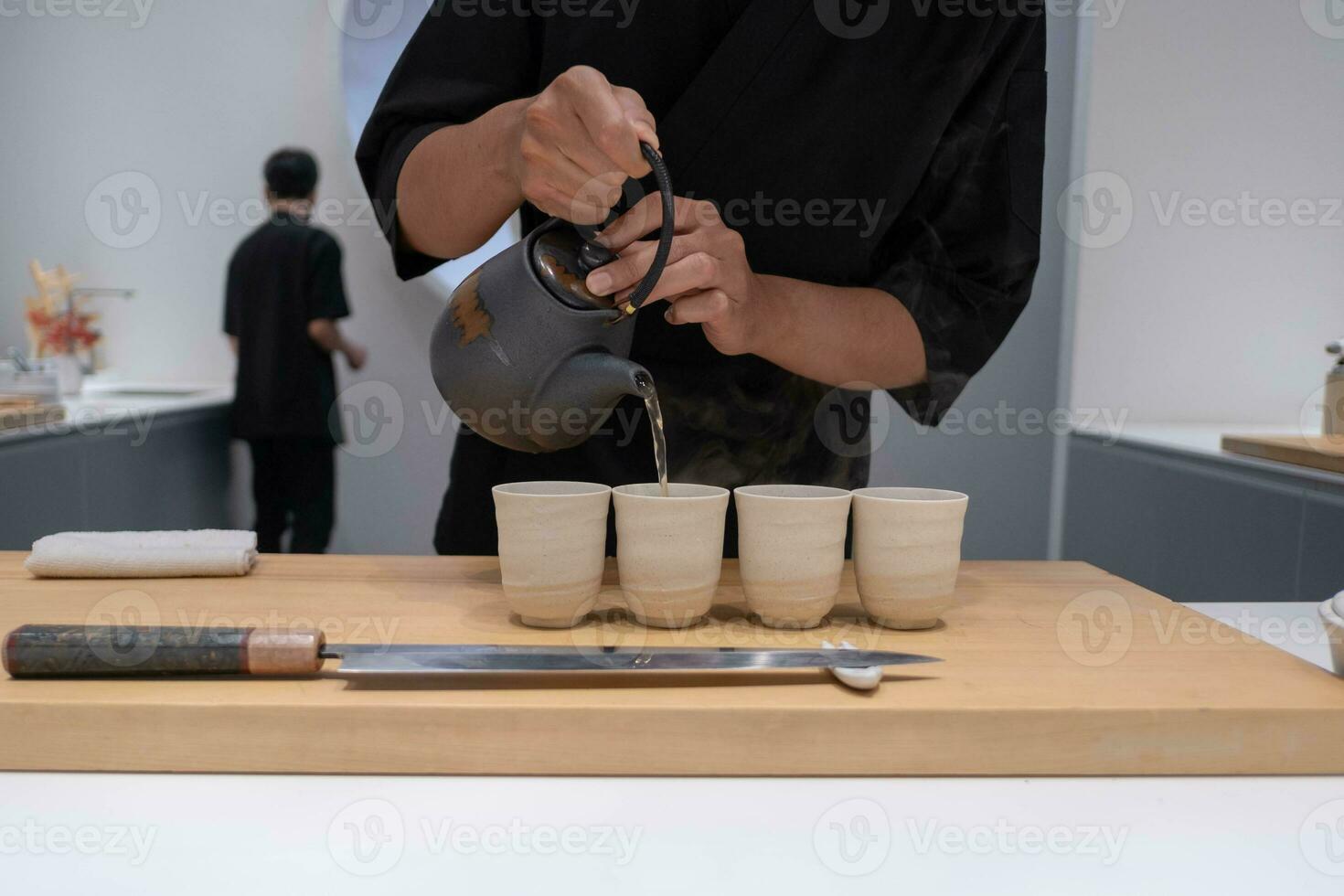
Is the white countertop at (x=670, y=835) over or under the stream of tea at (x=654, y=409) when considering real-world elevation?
under

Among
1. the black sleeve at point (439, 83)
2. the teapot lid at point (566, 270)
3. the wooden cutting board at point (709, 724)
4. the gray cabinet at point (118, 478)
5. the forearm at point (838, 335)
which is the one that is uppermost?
the black sleeve at point (439, 83)

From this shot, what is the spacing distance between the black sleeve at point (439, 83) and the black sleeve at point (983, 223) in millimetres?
455

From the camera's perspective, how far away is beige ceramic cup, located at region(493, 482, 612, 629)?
72cm

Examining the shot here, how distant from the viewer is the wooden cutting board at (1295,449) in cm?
141

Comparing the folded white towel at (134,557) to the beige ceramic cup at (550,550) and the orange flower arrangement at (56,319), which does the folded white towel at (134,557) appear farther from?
the orange flower arrangement at (56,319)

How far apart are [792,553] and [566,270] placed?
0.27 meters

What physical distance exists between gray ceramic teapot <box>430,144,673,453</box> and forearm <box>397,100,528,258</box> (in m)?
0.10

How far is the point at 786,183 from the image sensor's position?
108 cm

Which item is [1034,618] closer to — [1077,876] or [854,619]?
[854,619]

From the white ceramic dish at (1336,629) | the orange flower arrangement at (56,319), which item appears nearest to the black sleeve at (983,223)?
the white ceramic dish at (1336,629)

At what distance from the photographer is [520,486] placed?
822 mm

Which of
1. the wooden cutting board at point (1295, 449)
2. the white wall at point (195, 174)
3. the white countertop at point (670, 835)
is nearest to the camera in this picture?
the white countertop at point (670, 835)

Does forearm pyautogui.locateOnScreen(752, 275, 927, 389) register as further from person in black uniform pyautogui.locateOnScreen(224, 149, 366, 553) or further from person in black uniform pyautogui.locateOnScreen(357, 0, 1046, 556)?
person in black uniform pyautogui.locateOnScreen(224, 149, 366, 553)

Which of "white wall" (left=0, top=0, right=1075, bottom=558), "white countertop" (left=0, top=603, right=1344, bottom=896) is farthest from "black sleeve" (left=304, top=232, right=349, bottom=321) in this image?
"white countertop" (left=0, top=603, right=1344, bottom=896)
